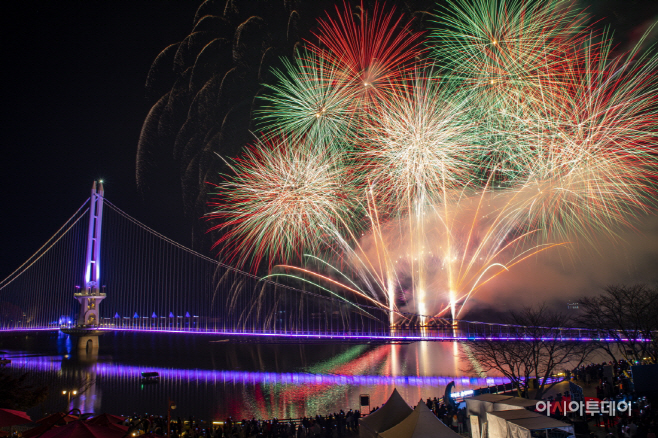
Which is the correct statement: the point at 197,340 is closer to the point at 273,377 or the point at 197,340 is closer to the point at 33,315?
the point at 33,315

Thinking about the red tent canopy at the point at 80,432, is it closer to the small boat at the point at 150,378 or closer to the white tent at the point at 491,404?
the white tent at the point at 491,404

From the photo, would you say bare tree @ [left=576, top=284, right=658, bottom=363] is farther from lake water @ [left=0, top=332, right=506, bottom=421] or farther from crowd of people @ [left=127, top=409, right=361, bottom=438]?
crowd of people @ [left=127, top=409, right=361, bottom=438]

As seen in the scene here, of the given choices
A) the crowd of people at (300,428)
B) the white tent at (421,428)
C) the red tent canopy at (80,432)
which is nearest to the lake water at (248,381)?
the crowd of people at (300,428)

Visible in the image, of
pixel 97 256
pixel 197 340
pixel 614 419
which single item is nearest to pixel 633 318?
pixel 614 419

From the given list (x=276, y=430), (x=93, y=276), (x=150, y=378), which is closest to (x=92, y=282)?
(x=93, y=276)

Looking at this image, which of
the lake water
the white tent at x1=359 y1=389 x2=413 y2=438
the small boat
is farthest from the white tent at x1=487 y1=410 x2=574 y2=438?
the small boat

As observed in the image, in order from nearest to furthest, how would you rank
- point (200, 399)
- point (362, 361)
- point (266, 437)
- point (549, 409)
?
point (549, 409)
point (266, 437)
point (200, 399)
point (362, 361)
